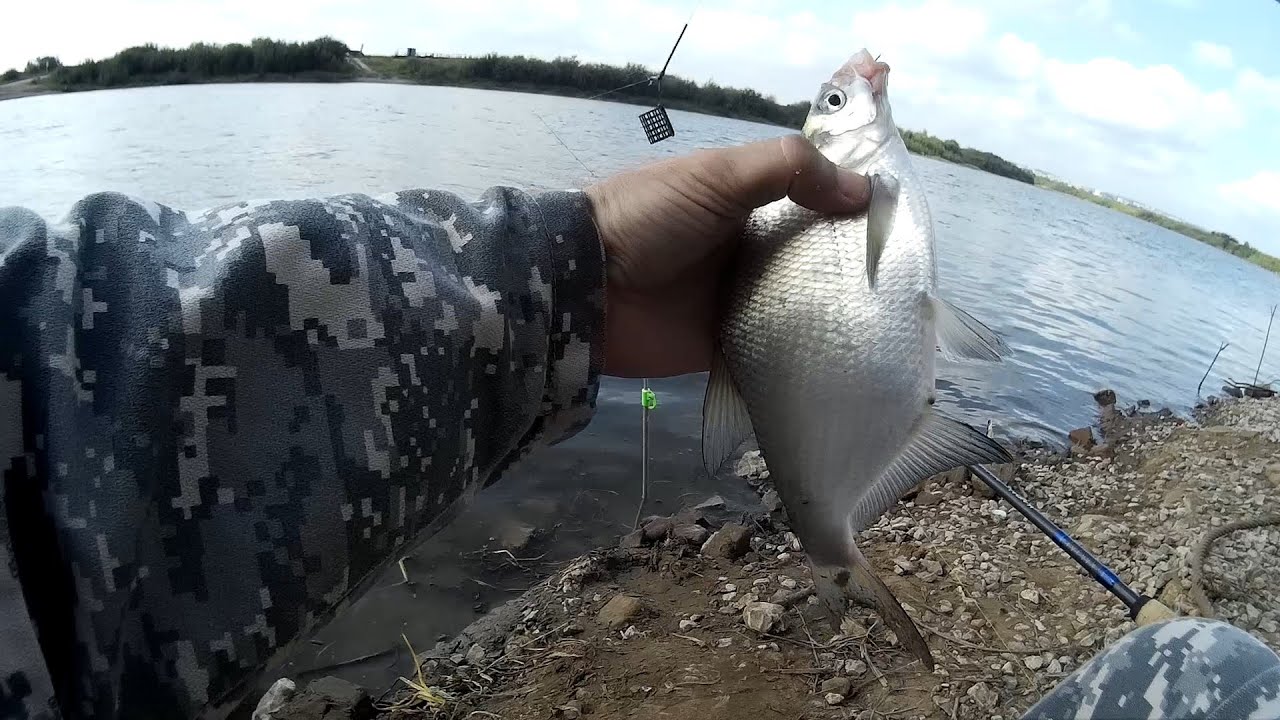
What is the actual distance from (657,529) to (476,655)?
1867mm

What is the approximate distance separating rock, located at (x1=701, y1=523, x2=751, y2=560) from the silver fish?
3742 mm

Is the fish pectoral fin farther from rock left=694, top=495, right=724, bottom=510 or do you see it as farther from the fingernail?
rock left=694, top=495, right=724, bottom=510

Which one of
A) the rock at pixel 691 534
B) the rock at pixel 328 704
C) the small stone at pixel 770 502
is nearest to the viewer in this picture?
the rock at pixel 328 704

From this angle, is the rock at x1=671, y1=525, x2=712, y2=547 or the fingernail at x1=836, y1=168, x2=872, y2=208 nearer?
the fingernail at x1=836, y1=168, x2=872, y2=208

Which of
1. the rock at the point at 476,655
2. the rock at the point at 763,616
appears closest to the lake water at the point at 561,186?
the rock at the point at 476,655

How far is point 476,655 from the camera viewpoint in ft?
15.6

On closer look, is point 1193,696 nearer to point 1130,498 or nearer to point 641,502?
point 641,502

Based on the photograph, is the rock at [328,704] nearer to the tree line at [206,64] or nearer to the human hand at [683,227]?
the human hand at [683,227]

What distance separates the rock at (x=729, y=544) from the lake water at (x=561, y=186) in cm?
126

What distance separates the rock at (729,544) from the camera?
555cm

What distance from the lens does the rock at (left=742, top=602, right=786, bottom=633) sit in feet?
14.3

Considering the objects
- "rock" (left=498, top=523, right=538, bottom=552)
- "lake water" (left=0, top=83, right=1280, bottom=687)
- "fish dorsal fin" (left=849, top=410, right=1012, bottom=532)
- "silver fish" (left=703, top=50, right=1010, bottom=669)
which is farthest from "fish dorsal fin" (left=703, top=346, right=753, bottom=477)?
"rock" (left=498, top=523, right=538, bottom=552)

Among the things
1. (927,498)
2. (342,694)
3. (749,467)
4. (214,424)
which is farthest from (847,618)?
(214,424)

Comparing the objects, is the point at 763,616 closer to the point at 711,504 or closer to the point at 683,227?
the point at 711,504
